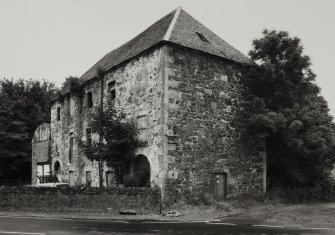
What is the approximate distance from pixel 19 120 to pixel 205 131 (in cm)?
2332

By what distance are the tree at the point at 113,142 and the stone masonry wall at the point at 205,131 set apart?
8.18 feet

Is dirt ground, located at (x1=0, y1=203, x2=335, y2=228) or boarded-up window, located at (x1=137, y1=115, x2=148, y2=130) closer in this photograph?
dirt ground, located at (x1=0, y1=203, x2=335, y2=228)

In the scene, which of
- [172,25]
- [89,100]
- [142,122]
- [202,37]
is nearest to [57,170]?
[89,100]

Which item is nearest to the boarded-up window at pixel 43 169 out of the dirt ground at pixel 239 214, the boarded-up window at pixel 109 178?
the boarded-up window at pixel 109 178

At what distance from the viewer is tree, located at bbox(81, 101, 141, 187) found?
20.8m

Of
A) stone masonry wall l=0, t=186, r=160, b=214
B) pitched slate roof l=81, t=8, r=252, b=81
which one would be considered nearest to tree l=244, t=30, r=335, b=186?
pitched slate roof l=81, t=8, r=252, b=81

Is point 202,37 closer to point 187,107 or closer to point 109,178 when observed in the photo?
point 187,107

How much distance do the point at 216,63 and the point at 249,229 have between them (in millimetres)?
11358

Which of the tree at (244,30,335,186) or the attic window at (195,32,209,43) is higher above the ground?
the attic window at (195,32,209,43)

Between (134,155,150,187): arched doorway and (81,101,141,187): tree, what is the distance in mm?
527

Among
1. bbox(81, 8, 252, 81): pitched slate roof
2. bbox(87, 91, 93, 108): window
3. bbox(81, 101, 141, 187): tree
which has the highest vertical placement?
bbox(81, 8, 252, 81): pitched slate roof

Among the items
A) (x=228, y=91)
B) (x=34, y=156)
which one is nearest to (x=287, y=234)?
(x=228, y=91)

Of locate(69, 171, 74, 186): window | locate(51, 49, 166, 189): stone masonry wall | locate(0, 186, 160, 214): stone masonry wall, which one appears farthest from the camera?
locate(69, 171, 74, 186): window

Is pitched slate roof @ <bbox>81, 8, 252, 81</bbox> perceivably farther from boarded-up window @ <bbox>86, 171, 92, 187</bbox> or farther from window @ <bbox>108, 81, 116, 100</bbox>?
boarded-up window @ <bbox>86, 171, 92, 187</bbox>
